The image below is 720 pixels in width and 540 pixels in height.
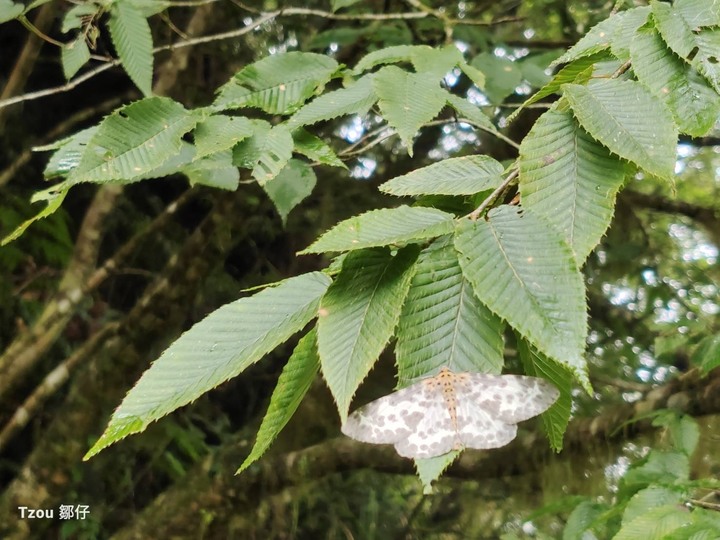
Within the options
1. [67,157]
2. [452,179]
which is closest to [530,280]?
[452,179]

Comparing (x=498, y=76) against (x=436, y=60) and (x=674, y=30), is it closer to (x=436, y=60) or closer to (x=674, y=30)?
(x=436, y=60)

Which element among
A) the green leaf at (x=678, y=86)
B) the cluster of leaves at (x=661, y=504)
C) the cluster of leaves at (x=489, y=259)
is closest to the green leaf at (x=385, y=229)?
the cluster of leaves at (x=489, y=259)

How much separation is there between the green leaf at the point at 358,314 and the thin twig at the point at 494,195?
0.06 metres

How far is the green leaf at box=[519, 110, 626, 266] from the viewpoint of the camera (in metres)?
0.39

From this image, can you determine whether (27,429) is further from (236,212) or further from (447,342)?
A: (447,342)

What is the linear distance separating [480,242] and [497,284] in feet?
0.12

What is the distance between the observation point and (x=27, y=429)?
2.01 meters

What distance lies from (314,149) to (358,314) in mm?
443

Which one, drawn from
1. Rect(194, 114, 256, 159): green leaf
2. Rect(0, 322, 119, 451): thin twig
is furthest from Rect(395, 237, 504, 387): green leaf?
Rect(0, 322, 119, 451): thin twig

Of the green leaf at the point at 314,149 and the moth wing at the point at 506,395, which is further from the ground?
the green leaf at the point at 314,149

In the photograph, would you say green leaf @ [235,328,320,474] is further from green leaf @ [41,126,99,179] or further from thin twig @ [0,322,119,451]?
thin twig @ [0,322,119,451]

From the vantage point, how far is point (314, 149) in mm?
760

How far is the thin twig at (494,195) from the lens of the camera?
1.34 ft

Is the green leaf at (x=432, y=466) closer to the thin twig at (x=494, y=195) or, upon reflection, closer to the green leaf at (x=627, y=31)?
the thin twig at (x=494, y=195)
